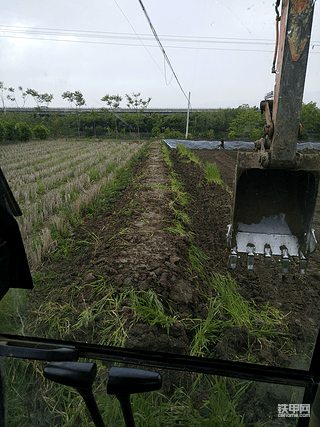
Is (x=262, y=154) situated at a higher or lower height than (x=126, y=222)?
higher

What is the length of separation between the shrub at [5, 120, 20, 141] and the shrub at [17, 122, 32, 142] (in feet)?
0.08

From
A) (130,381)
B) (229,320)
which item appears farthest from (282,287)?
(130,381)

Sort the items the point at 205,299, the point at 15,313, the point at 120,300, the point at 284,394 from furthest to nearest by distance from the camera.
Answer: the point at 205,299 → the point at 120,300 → the point at 15,313 → the point at 284,394

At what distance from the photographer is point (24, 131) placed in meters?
1.12

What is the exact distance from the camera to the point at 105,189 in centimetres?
646

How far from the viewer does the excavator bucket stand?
1487 mm

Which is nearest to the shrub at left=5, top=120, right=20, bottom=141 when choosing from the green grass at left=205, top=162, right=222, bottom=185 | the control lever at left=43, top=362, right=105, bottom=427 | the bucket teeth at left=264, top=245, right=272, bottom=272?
the control lever at left=43, top=362, right=105, bottom=427

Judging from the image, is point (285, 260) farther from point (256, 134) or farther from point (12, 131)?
point (12, 131)

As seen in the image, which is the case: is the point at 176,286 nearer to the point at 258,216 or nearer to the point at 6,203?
the point at 258,216

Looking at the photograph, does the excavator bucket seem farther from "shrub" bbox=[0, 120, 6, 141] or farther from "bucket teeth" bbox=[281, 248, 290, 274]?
"shrub" bbox=[0, 120, 6, 141]

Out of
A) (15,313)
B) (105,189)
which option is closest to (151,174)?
(105,189)

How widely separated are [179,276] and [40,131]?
1.89m

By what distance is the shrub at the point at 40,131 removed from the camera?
48.8 inches

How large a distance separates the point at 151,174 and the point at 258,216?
20.9 ft
